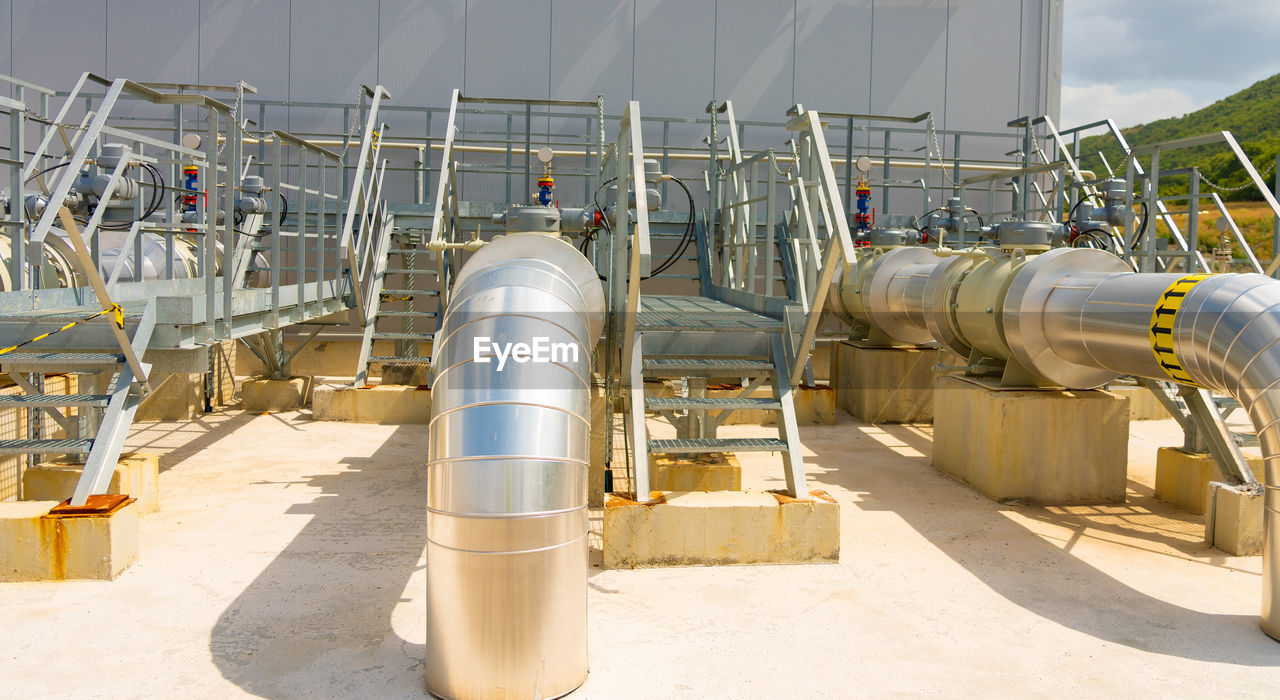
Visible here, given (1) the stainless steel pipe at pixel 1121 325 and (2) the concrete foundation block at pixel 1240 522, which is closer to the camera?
(1) the stainless steel pipe at pixel 1121 325

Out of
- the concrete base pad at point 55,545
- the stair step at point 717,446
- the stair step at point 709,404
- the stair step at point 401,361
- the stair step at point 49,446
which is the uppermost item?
the stair step at point 401,361

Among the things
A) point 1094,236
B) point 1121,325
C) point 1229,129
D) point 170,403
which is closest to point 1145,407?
point 1094,236

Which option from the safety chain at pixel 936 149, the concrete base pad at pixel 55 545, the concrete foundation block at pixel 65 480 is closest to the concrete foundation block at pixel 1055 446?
the concrete base pad at pixel 55 545

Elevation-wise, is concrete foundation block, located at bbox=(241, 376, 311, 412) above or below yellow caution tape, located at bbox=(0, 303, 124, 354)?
below

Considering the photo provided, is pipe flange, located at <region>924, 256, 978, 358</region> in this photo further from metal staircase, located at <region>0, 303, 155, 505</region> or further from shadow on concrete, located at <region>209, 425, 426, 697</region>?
metal staircase, located at <region>0, 303, 155, 505</region>

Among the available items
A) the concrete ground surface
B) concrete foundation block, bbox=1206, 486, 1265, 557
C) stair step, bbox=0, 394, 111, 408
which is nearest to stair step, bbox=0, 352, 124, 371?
stair step, bbox=0, 394, 111, 408

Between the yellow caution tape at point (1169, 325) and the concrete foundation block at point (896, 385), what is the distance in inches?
190

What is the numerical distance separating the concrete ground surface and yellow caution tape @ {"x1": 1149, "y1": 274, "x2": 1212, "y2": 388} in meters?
1.14

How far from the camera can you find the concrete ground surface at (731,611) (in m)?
3.71

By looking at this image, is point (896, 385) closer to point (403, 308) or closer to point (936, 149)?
point (936, 149)

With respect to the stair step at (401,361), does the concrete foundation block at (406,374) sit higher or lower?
lower

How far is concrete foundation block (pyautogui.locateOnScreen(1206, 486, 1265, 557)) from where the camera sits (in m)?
5.50

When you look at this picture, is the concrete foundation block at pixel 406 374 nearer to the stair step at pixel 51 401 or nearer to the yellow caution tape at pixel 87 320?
the yellow caution tape at pixel 87 320

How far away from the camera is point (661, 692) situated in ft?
11.8
